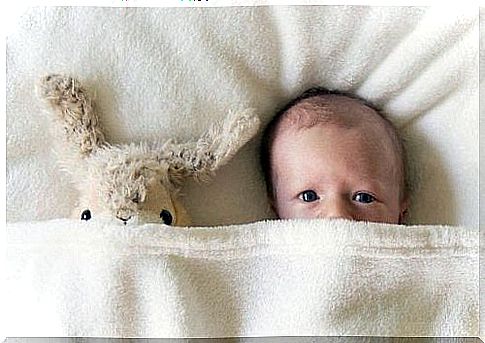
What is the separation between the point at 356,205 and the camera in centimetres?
78

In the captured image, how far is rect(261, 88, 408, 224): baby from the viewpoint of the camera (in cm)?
78

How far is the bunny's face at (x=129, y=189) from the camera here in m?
0.73

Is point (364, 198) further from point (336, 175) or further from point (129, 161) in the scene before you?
point (129, 161)

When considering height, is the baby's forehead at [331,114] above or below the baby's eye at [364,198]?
above

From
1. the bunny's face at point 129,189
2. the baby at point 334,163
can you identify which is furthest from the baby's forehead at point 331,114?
the bunny's face at point 129,189

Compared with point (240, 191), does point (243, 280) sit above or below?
below

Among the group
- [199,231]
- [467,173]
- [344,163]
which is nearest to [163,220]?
[199,231]

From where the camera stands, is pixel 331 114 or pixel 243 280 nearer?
pixel 243 280

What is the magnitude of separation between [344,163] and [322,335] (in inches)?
7.2

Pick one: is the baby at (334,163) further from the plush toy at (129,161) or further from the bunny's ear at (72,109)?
the bunny's ear at (72,109)

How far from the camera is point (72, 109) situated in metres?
0.77

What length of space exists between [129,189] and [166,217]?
41mm

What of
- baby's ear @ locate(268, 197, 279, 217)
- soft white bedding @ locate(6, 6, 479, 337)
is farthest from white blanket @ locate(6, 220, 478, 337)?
baby's ear @ locate(268, 197, 279, 217)

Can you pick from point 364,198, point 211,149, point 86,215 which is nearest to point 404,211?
point 364,198
